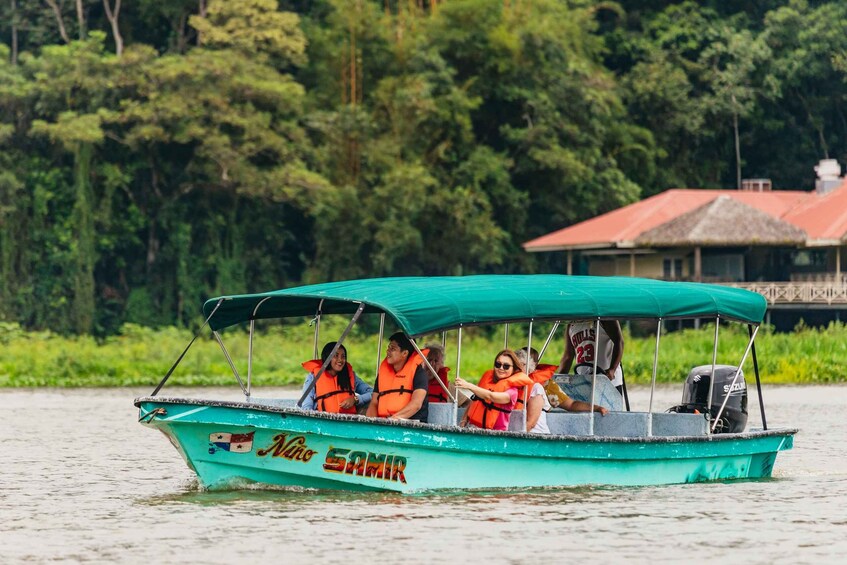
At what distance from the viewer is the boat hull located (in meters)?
13.0

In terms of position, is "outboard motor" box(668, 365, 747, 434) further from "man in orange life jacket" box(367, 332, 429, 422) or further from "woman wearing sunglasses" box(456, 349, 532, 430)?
"man in orange life jacket" box(367, 332, 429, 422)

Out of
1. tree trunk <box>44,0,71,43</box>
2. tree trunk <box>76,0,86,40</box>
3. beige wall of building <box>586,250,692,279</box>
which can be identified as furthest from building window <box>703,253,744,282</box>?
tree trunk <box>44,0,71,43</box>

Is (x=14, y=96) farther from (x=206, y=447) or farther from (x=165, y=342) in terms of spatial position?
(x=206, y=447)

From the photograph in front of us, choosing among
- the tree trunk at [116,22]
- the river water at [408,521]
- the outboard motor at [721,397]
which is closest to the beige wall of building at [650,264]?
the tree trunk at [116,22]

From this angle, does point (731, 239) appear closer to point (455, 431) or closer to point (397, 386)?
point (397, 386)

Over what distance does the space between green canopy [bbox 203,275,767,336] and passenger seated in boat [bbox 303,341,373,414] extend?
0.51 metres

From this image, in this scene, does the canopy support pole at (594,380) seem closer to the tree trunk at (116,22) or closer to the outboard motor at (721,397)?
the outboard motor at (721,397)

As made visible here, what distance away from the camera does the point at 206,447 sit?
13.4 meters

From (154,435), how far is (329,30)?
1121 inches

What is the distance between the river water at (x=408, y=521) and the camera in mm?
11352

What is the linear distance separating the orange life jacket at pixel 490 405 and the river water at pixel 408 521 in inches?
25.2

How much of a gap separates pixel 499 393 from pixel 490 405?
25cm

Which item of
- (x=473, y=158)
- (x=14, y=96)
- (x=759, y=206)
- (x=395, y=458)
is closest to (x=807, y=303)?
(x=759, y=206)

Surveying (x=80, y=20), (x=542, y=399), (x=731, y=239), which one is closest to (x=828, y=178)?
(x=731, y=239)
